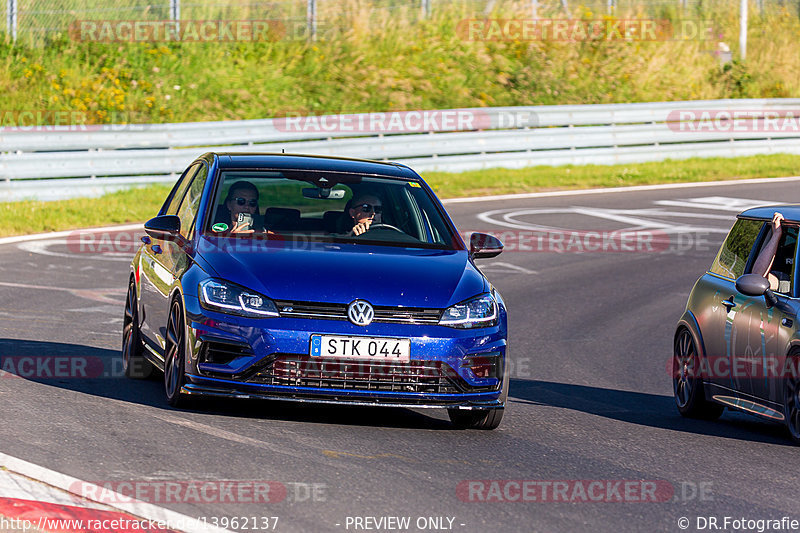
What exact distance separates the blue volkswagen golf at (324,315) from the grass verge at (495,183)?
11305 millimetres

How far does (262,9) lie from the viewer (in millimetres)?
34906

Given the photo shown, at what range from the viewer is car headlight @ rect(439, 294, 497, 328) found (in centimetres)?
786

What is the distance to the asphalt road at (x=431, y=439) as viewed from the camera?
615cm

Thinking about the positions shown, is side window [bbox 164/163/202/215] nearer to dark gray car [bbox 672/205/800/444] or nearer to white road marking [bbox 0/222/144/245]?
dark gray car [bbox 672/205/800/444]

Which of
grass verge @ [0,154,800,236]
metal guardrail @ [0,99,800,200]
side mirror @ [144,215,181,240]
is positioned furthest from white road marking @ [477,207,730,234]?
side mirror @ [144,215,181,240]

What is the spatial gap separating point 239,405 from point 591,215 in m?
14.8

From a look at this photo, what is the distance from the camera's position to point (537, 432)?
832 cm

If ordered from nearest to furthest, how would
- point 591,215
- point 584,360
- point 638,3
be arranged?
1. point 584,360
2. point 591,215
3. point 638,3

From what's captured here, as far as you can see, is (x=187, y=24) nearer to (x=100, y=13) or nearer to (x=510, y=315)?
(x=100, y=13)

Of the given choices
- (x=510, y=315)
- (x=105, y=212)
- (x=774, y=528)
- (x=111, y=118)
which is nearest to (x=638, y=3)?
(x=111, y=118)

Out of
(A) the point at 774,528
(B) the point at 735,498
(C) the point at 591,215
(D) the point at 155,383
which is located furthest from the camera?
(C) the point at 591,215

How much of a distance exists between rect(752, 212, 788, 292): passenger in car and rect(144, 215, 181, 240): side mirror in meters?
3.86

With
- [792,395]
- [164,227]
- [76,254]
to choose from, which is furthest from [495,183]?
[792,395]

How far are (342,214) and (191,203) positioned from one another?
1122 mm
